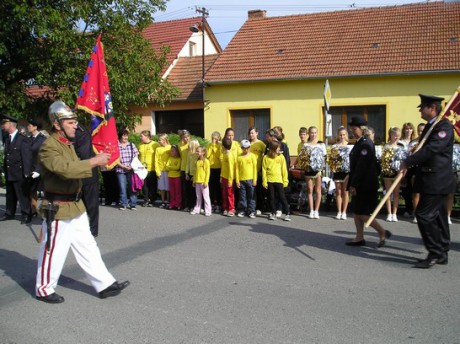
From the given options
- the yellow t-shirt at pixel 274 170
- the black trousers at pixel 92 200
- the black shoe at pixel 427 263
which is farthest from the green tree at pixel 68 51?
the black shoe at pixel 427 263

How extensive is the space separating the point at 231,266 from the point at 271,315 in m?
1.80

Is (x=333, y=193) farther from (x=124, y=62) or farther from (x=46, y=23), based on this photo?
(x=46, y=23)

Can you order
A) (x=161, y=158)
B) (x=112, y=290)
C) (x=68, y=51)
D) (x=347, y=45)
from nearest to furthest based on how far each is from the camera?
(x=112, y=290)
(x=161, y=158)
(x=68, y=51)
(x=347, y=45)

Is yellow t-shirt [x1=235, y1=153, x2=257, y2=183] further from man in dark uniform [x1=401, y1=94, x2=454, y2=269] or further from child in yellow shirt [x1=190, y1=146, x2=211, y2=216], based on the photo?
man in dark uniform [x1=401, y1=94, x2=454, y2=269]

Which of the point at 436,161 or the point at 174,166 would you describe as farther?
the point at 174,166

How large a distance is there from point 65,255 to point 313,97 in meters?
15.7

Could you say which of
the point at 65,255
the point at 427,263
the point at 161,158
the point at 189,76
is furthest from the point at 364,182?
the point at 189,76

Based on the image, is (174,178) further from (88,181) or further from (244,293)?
(244,293)

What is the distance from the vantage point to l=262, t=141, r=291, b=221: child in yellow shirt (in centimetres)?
1005

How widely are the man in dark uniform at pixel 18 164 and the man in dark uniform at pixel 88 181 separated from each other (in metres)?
2.36

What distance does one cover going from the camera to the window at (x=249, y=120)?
20631 millimetres

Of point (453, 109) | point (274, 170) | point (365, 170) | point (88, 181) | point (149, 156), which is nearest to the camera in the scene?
point (453, 109)

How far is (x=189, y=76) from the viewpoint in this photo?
24.3 metres

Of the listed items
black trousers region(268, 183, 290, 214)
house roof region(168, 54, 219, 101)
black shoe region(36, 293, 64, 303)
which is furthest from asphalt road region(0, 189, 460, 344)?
house roof region(168, 54, 219, 101)
